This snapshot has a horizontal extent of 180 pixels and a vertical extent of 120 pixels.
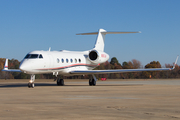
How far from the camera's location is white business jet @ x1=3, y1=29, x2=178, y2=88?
76.0ft

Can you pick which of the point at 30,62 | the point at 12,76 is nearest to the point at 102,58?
the point at 30,62

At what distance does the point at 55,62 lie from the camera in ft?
83.4

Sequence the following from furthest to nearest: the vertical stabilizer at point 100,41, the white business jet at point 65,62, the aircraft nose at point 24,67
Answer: the vertical stabilizer at point 100,41 < the white business jet at point 65,62 < the aircraft nose at point 24,67

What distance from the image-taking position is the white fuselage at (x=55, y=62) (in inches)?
907

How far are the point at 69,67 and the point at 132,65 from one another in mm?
92013

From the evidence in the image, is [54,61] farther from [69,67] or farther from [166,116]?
[166,116]

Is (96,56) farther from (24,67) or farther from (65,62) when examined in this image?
(24,67)

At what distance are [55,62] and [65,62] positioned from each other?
58.2 inches

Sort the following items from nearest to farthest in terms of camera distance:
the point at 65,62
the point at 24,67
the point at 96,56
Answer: the point at 24,67 < the point at 65,62 < the point at 96,56

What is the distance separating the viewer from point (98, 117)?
7.27 m

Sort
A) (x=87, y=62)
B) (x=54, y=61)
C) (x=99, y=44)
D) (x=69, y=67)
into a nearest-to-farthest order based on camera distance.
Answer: (x=54, y=61), (x=69, y=67), (x=87, y=62), (x=99, y=44)

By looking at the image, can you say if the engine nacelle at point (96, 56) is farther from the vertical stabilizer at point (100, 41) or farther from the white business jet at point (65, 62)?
the vertical stabilizer at point (100, 41)

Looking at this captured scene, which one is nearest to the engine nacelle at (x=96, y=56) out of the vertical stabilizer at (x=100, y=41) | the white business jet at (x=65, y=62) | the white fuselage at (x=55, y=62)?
the white business jet at (x=65, y=62)

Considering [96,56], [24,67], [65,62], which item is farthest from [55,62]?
[96,56]
